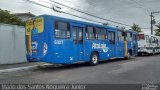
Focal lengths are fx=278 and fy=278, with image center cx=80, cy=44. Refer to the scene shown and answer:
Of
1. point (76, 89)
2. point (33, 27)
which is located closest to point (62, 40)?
point (33, 27)

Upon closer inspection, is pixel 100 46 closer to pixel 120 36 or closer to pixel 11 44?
pixel 120 36

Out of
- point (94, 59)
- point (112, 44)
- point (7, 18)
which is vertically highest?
point (7, 18)

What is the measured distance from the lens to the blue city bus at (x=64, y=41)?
1579cm

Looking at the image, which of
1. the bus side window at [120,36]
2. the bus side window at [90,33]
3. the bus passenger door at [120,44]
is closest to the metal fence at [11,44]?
the bus side window at [90,33]

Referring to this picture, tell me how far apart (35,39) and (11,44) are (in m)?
5.05

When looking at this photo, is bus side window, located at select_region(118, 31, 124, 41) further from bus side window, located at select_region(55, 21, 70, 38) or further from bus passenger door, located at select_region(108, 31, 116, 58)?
bus side window, located at select_region(55, 21, 70, 38)

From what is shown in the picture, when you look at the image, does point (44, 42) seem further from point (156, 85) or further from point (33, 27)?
point (156, 85)

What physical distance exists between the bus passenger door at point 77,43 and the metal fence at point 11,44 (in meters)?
5.71

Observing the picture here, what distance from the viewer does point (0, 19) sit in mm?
37438

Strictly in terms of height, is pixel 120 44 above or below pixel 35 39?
below

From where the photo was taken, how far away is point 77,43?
17828 mm

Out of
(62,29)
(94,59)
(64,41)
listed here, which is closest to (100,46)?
(94,59)

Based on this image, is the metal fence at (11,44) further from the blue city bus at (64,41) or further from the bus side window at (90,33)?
the bus side window at (90,33)

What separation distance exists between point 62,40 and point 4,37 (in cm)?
591
